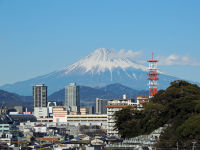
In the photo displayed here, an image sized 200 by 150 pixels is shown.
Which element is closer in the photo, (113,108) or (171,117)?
(171,117)

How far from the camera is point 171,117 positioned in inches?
2753

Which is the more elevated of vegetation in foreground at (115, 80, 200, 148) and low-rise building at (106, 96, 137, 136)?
low-rise building at (106, 96, 137, 136)

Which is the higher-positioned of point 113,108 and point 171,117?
point 113,108

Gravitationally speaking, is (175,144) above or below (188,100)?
below

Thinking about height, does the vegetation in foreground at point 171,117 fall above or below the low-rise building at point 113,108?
below

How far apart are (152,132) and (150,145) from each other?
15.9ft

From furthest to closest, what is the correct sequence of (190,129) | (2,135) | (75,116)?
1. (75,116)
2. (2,135)
3. (190,129)

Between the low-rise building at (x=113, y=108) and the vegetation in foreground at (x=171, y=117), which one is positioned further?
the low-rise building at (x=113, y=108)

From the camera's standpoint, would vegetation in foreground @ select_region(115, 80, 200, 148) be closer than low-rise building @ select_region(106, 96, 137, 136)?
Yes

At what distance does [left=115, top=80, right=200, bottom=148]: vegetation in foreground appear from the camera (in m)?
59.6

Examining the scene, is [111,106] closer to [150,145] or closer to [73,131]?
[73,131]

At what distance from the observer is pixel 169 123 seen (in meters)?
69.2

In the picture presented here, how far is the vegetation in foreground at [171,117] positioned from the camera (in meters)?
59.6

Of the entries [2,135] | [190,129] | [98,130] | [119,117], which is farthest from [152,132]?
[98,130]
